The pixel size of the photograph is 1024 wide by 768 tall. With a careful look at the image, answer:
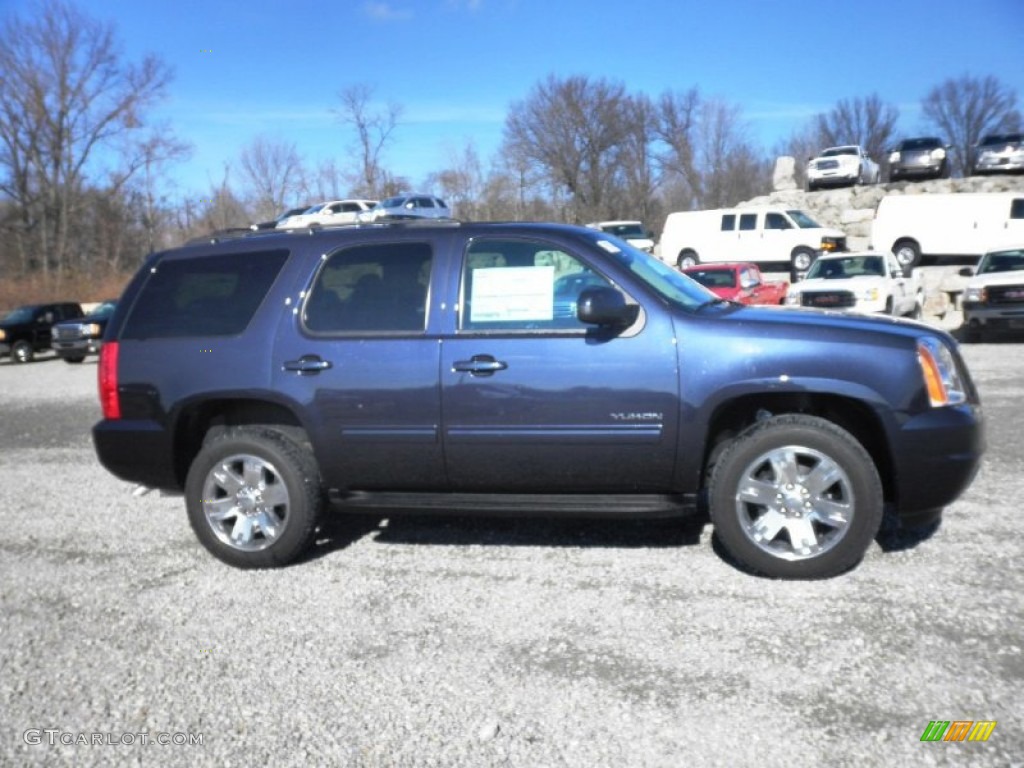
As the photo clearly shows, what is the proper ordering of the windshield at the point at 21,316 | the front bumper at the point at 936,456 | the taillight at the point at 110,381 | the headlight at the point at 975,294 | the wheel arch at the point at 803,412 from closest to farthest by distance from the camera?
the front bumper at the point at 936,456 → the wheel arch at the point at 803,412 → the taillight at the point at 110,381 → the headlight at the point at 975,294 → the windshield at the point at 21,316

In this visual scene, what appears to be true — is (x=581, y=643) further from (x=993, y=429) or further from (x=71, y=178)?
A: (x=71, y=178)

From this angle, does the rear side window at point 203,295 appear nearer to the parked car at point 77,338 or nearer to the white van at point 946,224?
the parked car at point 77,338

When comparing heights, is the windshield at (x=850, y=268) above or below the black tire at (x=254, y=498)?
above

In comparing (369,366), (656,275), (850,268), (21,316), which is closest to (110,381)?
(369,366)

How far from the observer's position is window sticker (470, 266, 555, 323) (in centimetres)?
448

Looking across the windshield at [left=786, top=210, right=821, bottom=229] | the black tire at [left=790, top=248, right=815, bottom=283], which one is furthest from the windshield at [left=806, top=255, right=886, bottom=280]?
the windshield at [left=786, top=210, right=821, bottom=229]

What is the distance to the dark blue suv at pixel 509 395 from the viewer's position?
4148 millimetres

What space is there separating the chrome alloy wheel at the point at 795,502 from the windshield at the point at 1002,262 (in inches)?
577

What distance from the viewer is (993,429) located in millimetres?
7801

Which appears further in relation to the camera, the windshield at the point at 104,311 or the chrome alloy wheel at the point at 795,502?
the windshield at the point at 104,311

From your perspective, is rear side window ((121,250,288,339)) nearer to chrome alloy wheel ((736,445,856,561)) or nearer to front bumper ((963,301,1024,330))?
chrome alloy wheel ((736,445,856,561))

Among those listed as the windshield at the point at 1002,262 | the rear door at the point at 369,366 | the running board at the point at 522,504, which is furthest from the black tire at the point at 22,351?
the windshield at the point at 1002,262

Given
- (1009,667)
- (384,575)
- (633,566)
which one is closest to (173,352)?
(384,575)

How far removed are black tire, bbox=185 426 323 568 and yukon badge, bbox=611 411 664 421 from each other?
170 centimetres
